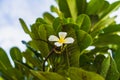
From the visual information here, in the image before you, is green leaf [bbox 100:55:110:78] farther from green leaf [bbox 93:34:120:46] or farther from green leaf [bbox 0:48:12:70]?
green leaf [bbox 0:48:12:70]

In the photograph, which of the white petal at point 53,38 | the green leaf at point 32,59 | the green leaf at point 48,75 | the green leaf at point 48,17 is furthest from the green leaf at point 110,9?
the green leaf at point 48,75

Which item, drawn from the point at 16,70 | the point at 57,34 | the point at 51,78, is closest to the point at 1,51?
the point at 16,70

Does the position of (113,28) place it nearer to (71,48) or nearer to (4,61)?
(71,48)

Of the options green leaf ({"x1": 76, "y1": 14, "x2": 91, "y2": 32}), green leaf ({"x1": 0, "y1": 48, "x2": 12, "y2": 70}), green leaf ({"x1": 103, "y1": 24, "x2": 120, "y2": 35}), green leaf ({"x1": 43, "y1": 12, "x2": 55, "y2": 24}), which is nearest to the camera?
green leaf ({"x1": 76, "y1": 14, "x2": 91, "y2": 32})

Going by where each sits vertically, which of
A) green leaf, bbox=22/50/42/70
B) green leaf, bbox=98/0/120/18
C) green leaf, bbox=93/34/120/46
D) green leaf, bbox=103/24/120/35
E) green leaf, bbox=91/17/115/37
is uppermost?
green leaf, bbox=98/0/120/18

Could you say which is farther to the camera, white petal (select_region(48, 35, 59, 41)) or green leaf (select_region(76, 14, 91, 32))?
green leaf (select_region(76, 14, 91, 32))

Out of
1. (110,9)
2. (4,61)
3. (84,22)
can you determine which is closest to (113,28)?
(110,9)

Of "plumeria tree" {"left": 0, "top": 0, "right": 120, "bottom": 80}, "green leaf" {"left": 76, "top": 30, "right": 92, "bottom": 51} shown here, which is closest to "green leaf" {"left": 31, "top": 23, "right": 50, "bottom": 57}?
"plumeria tree" {"left": 0, "top": 0, "right": 120, "bottom": 80}

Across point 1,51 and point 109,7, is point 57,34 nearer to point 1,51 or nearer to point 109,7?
point 1,51
